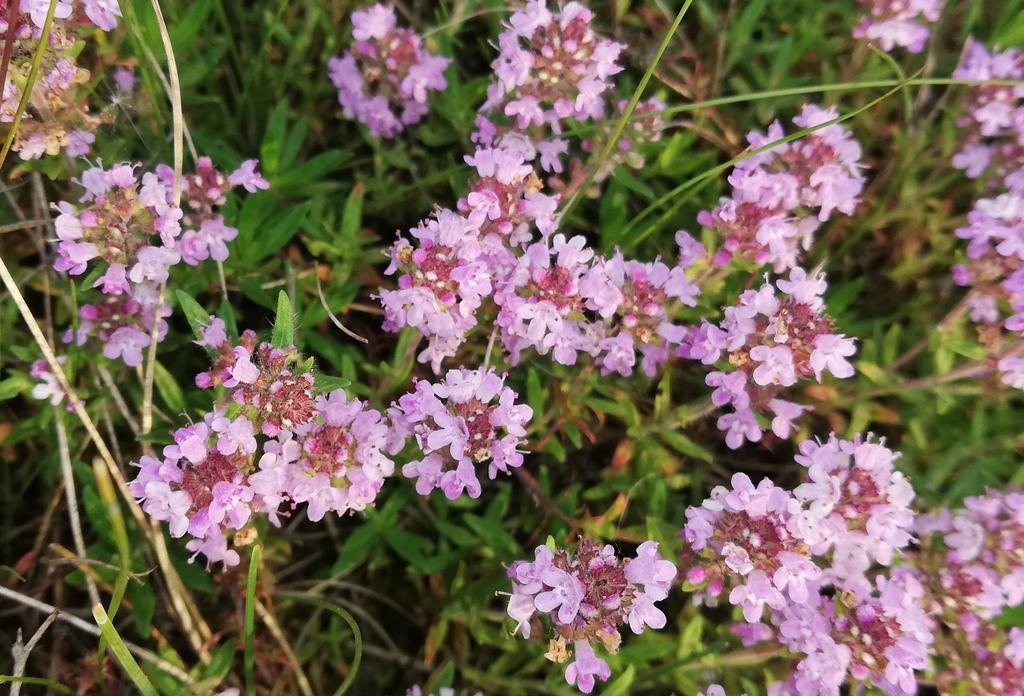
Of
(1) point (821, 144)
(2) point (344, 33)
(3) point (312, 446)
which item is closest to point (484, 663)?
(3) point (312, 446)

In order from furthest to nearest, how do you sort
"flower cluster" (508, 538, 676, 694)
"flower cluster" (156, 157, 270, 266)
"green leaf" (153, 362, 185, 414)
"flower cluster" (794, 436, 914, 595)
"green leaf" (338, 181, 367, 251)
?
"green leaf" (338, 181, 367, 251) < "green leaf" (153, 362, 185, 414) < "flower cluster" (156, 157, 270, 266) < "flower cluster" (794, 436, 914, 595) < "flower cluster" (508, 538, 676, 694)

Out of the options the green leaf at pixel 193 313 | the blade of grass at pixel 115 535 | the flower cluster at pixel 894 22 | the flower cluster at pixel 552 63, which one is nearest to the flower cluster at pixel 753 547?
the flower cluster at pixel 552 63

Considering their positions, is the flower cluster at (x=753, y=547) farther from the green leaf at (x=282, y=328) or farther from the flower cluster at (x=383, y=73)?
the flower cluster at (x=383, y=73)

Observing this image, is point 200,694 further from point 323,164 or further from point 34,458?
point 323,164

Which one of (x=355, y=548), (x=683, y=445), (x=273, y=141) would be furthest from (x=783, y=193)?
(x=355, y=548)

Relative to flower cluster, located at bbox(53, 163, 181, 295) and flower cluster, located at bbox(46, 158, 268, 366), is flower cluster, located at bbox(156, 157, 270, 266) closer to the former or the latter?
flower cluster, located at bbox(46, 158, 268, 366)

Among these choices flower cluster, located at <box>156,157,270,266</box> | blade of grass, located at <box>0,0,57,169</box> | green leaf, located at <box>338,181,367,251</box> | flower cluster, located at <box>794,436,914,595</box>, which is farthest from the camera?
green leaf, located at <box>338,181,367,251</box>

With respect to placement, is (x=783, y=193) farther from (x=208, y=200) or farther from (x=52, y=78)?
(x=52, y=78)

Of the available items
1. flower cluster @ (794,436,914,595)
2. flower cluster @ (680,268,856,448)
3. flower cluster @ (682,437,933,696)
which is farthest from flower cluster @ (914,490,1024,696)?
flower cluster @ (680,268,856,448)
